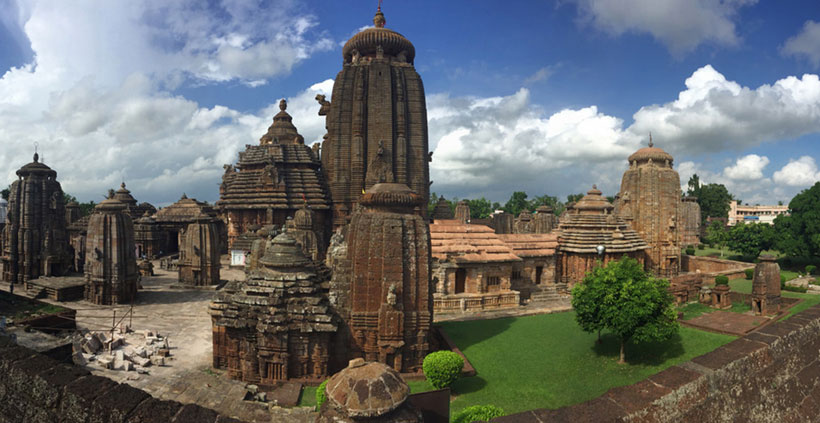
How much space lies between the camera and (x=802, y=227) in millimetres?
35875

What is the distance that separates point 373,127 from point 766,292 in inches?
1108

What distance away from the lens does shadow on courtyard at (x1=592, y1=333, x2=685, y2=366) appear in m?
15.9

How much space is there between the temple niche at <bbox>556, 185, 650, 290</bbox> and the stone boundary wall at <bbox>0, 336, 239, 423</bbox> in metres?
28.9

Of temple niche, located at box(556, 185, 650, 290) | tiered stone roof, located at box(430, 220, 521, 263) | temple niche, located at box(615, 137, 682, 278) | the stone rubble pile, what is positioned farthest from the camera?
temple niche, located at box(615, 137, 682, 278)

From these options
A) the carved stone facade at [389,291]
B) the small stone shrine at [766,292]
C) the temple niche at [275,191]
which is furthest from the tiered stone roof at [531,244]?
the temple niche at [275,191]

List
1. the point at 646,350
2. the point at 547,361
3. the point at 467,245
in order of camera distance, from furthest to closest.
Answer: the point at 467,245 < the point at 646,350 < the point at 547,361

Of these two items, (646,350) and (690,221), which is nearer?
(646,350)

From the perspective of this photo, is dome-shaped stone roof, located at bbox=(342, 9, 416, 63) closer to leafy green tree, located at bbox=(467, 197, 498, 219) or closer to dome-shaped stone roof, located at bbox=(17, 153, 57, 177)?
dome-shaped stone roof, located at bbox=(17, 153, 57, 177)

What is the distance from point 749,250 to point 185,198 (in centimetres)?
5977

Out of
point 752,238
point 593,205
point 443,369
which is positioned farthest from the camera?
point 752,238

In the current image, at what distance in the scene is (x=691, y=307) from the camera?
23.0m

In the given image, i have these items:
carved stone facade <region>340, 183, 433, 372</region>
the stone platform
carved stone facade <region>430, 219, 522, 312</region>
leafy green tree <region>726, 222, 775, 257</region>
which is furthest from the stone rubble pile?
leafy green tree <region>726, 222, 775, 257</region>

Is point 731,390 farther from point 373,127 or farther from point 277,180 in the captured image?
point 277,180

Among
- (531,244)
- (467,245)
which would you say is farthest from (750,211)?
(467,245)
